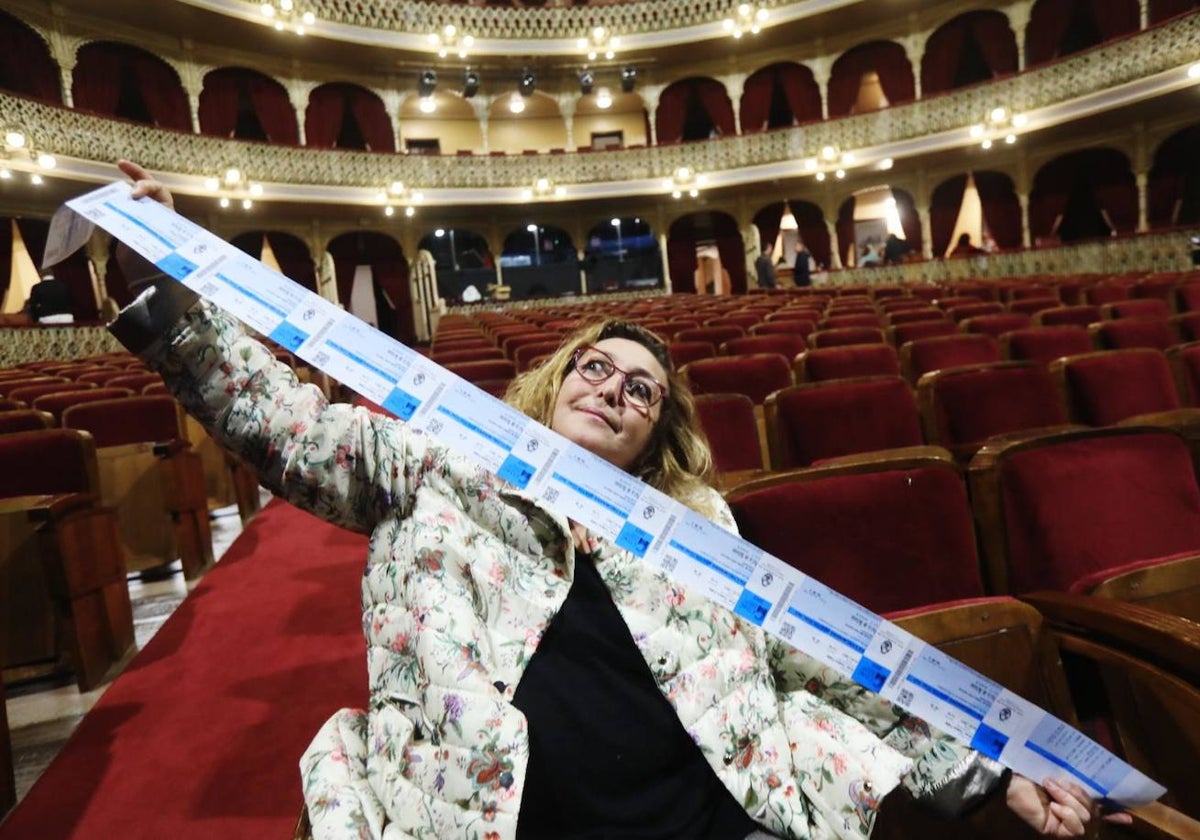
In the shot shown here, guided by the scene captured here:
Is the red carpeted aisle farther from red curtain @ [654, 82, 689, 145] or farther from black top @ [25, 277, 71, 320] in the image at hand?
red curtain @ [654, 82, 689, 145]

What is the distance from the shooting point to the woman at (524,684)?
745 mm

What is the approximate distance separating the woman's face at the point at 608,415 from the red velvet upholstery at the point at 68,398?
2.65 metres

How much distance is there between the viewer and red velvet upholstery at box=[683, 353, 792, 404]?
259 cm

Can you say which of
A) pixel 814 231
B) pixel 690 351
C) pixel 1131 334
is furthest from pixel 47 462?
pixel 814 231

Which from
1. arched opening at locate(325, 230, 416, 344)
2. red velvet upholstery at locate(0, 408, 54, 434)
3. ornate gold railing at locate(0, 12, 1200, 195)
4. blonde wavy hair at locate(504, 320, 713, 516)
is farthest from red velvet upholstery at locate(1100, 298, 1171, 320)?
arched opening at locate(325, 230, 416, 344)

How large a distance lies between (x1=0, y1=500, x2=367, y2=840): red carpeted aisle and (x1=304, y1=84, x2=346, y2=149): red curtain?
1078 centimetres

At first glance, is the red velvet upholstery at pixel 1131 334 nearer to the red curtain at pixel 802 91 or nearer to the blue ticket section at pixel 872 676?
the blue ticket section at pixel 872 676

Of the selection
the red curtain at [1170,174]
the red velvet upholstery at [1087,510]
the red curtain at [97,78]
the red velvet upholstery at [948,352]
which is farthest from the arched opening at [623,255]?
the red velvet upholstery at [1087,510]

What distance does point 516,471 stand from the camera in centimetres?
82

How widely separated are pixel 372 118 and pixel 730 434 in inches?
462

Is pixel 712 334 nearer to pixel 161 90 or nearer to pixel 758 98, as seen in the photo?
pixel 161 90

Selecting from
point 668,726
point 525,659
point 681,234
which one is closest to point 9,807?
point 525,659

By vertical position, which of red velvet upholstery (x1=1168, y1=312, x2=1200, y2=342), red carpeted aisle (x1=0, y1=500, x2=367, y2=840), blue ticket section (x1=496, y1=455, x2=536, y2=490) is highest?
blue ticket section (x1=496, y1=455, x2=536, y2=490)

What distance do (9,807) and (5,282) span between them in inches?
392
